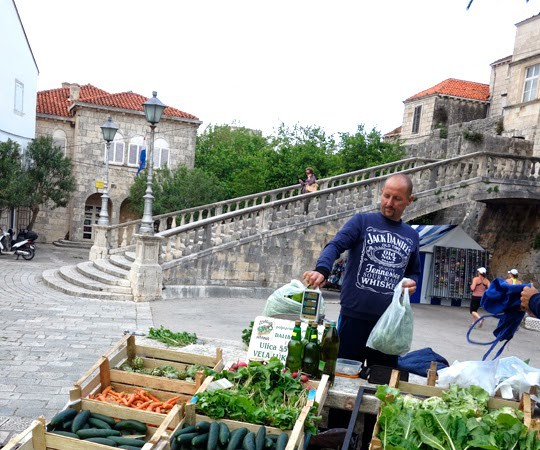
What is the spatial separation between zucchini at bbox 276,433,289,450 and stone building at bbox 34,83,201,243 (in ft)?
90.8

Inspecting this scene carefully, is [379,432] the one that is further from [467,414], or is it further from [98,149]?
[98,149]

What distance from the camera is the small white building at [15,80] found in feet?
74.1

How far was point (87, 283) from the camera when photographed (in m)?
12.7

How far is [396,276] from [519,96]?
1899cm

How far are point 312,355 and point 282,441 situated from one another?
3.02ft

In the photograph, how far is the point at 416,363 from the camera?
447cm

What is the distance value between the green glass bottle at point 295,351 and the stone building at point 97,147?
2682cm

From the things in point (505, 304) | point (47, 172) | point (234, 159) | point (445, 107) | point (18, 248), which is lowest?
point (18, 248)

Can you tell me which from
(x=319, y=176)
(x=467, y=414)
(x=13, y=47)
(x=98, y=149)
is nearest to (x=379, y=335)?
(x=467, y=414)

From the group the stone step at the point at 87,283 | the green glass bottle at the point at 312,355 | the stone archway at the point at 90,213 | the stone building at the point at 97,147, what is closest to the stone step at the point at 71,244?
the stone building at the point at 97,147

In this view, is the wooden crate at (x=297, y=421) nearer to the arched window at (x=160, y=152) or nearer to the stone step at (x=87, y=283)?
the stone step at (x=87, y=283)

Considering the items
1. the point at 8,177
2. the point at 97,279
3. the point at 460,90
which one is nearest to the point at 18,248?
the point at 8,177

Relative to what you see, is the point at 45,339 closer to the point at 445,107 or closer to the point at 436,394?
the point at 436,394

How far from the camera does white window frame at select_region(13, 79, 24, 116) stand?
78.7ft
